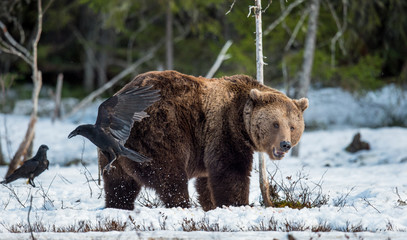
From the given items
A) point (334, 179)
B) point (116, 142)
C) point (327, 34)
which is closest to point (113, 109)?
point (116, 142)

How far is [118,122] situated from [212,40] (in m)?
13.0

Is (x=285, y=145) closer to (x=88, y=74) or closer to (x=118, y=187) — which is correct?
(x=118, y=187)

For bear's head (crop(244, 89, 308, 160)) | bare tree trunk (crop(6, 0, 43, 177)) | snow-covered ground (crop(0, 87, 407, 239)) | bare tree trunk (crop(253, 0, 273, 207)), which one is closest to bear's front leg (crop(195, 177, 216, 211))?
snow-covered ground (crop(0, 87, 407, 239))

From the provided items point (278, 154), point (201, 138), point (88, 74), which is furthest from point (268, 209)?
point (88, 74)

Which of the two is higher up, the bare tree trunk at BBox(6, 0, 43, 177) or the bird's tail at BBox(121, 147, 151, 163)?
the bare tree trunk at BBox(6, 0, 43, 177)

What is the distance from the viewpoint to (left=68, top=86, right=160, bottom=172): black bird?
5.50 meters

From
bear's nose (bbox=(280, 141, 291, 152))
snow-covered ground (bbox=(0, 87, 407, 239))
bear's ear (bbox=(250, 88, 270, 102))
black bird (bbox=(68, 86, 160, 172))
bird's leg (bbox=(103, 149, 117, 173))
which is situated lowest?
snow-covered ground (bbox=(0, 87, 407, 239))

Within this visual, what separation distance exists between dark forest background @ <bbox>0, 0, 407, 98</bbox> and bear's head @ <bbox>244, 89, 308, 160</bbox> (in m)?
4.91

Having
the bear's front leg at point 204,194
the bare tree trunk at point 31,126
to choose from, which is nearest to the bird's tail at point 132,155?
the bear's front leg at point 204,194

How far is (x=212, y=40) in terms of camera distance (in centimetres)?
1822

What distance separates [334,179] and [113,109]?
517cm

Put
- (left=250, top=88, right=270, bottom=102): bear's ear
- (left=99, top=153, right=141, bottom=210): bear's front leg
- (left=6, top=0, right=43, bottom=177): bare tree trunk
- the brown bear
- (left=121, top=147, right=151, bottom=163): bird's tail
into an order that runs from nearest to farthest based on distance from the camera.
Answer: (left=121, top=147, right=151, bottom=163): bird's tail
the brown bear
(left=99, top=153, right=141, bottom=210): bear's front leg
(left=250, top=88, right=270, bottom=102): bear's ear
(left=6, top=0, right=43, bottom=177): bare tree trunk

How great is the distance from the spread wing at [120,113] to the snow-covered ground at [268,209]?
87cm

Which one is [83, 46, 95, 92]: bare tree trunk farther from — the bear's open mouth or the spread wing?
the bear's open mouth
